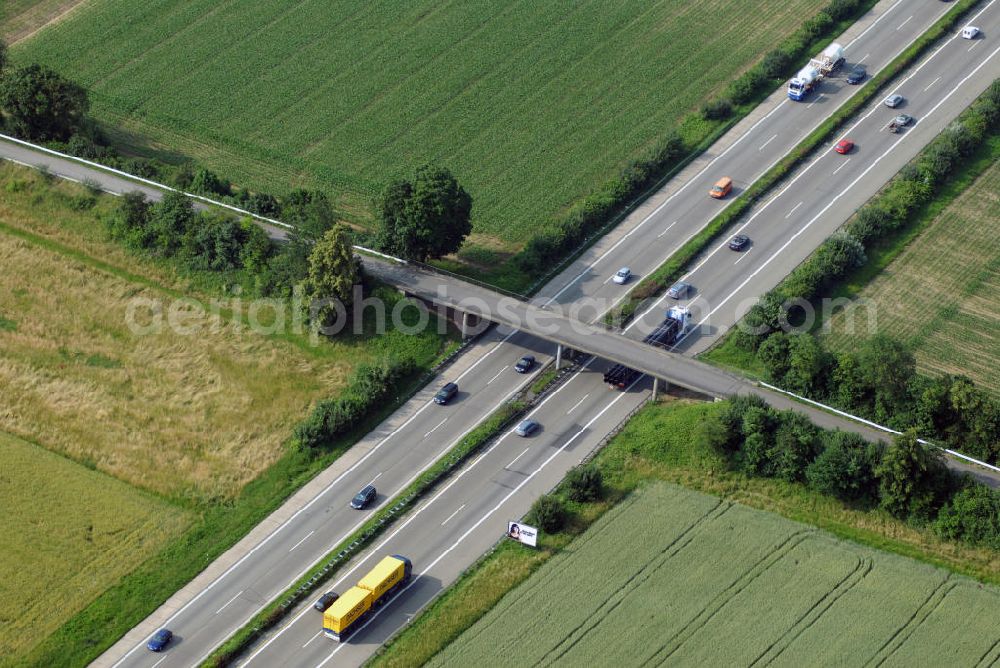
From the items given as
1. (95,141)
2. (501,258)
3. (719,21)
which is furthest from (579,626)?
(719,21)

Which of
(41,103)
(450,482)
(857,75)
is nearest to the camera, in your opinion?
A: (450,482)

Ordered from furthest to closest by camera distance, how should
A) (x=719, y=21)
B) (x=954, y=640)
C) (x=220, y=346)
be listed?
(x=719, y=21) < (x=220, y=346) < (x=954, y=640)

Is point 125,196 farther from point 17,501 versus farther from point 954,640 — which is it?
point 954,640

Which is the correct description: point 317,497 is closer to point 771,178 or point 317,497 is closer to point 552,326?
point 552,326

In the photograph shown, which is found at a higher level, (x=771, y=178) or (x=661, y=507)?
(x=771, y=178)

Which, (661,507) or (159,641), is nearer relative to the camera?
(159,641)

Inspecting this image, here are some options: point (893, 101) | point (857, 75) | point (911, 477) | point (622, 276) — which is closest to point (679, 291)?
point (622, 276)

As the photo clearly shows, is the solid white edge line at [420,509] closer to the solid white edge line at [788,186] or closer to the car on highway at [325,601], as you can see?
the car on highway at [325,601]
